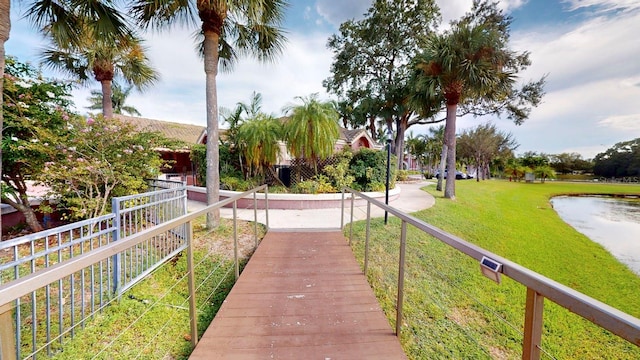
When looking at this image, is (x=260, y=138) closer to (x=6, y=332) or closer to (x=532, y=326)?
(x=6, y=332)

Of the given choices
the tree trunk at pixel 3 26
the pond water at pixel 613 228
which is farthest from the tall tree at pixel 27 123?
the pond water at pixel 613 228

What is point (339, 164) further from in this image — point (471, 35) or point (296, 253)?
point (471, 35)

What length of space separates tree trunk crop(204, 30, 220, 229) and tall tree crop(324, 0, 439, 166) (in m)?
11.0

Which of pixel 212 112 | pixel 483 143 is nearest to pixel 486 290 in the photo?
pixel 212 112

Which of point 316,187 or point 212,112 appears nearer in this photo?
point 212,112

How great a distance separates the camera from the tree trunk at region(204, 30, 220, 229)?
516cm

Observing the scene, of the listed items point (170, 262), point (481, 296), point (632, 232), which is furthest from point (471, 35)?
point (170, 262)

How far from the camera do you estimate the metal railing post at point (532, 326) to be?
953 millimetres

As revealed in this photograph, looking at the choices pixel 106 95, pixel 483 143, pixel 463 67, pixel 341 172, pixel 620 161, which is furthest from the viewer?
pixel 620 161

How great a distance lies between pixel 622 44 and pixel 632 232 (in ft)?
23.1

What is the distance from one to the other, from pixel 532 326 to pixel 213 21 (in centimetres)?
632

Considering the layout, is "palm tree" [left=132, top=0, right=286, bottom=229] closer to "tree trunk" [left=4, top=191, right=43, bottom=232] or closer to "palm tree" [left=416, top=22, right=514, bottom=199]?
"tree trunk" [left=4, top=191, right=43, bottom=232]

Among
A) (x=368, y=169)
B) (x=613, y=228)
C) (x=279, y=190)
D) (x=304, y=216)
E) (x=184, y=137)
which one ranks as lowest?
(x=613, y=228)

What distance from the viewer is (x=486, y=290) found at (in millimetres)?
3951
